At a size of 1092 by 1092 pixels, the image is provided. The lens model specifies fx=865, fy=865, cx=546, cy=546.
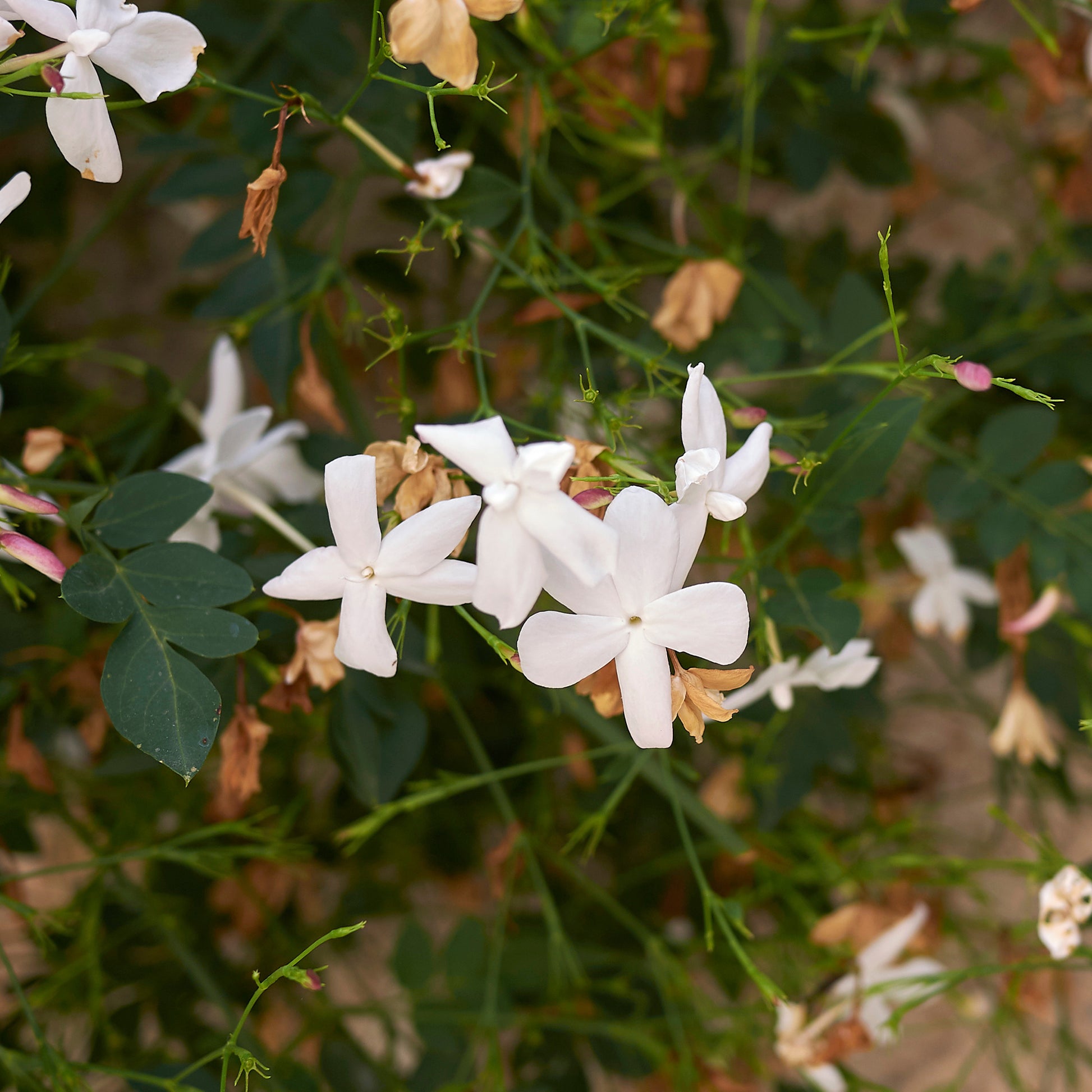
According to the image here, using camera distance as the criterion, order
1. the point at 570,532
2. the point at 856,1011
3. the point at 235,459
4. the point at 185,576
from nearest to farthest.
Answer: the point at 570,532 < the point at 185,576 < the point at 235,459 < the point at 856,1011

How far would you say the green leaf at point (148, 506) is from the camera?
0.46 meters

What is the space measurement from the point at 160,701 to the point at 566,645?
201 mm

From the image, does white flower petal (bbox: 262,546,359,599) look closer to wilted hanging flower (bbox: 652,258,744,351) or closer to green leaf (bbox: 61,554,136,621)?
green leaf (bbox: 61,554,136,621)

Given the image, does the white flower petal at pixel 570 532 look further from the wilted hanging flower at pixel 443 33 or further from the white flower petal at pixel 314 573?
the wilted hanging flower at pixel 443 33

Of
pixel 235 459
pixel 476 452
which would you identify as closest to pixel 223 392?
pixel 235 459

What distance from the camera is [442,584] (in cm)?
40

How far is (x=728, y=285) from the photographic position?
24.5 inches

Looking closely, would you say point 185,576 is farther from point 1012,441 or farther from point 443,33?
point 1012,441

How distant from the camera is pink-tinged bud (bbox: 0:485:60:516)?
1.39ft

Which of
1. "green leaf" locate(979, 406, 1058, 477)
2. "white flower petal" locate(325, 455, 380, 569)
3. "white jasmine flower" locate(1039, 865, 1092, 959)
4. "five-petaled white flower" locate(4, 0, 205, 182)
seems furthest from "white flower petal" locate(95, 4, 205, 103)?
"white jasmine flower" locate(1039, 865, 1092, 959)

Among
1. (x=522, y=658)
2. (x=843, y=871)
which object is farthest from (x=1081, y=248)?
(x=522, y=658)

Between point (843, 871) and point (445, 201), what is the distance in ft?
2.06

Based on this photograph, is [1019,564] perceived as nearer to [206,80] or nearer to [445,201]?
[445,201]

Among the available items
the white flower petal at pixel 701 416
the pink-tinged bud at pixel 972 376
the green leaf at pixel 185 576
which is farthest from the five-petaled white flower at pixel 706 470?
the green leaf at pixel 185 576
